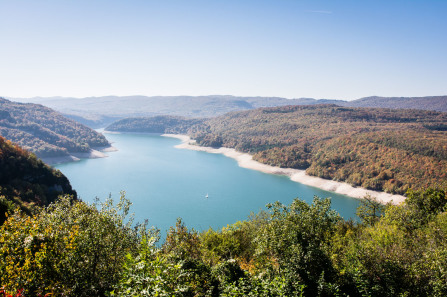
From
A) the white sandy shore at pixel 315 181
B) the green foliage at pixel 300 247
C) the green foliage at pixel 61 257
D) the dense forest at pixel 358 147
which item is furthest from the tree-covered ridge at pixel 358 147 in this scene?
the green foliage at pixel 61 257

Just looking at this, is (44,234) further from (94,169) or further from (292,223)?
(94,169)

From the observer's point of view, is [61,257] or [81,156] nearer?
[61,257]

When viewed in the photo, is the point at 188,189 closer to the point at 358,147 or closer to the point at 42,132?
the point at 358,147

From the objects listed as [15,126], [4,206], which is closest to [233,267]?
[4,206]

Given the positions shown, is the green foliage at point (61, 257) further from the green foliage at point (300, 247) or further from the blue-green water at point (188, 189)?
the blue-green water at point (188, 189)

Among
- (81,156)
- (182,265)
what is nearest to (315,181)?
(182,265)

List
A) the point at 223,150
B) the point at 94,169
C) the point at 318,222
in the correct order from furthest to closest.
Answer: the point at 223,150
the point at 94,169
the point at 318,222

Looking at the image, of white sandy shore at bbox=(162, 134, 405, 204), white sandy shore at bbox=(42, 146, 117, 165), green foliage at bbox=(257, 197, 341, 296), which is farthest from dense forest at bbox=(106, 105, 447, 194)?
white sandy shore at bbox=(42, 146, 117, 165)
